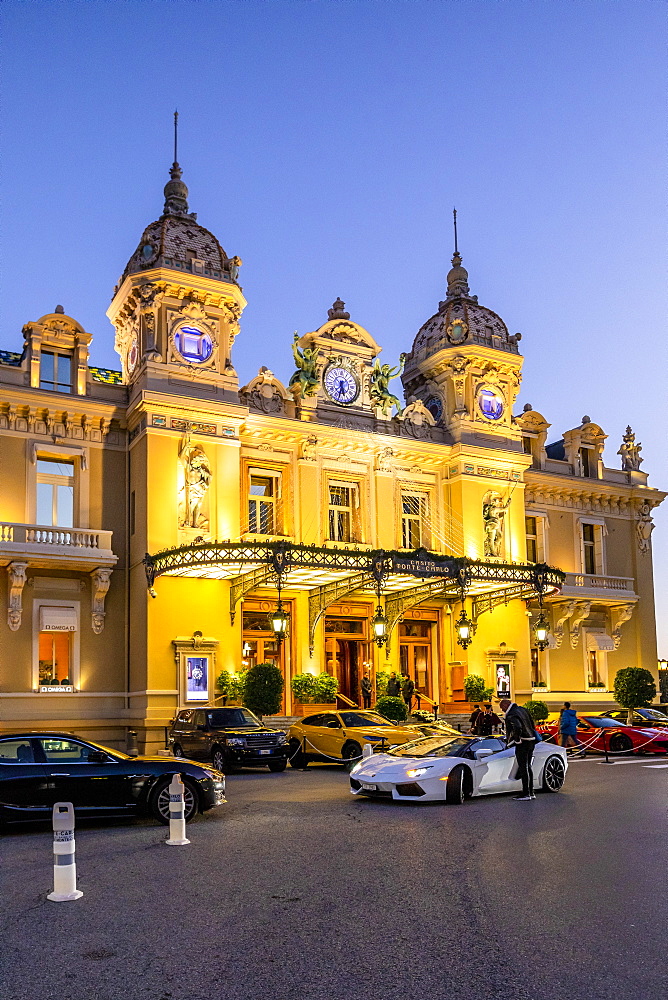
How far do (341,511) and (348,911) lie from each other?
85.2 ft

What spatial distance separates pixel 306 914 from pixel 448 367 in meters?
30.9

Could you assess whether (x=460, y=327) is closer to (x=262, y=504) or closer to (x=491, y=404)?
(x=491, y=404)

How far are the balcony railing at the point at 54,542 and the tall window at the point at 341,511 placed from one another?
25.9 ft

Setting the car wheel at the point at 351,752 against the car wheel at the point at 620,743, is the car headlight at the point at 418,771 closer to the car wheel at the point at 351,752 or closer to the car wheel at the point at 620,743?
the car wheel at the point at 351,752

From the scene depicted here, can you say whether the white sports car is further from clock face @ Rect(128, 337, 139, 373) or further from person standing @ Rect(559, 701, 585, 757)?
clock face @ Rect(128, 337, 139, 373)

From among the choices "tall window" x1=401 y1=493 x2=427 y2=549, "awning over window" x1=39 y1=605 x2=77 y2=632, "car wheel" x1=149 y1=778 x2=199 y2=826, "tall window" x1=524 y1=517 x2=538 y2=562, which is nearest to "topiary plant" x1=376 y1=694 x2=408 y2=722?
"tall window" x1=401 y1=493 x2=427 y2=549

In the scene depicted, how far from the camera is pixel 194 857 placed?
37.1 ft

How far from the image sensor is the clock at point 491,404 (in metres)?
37.6

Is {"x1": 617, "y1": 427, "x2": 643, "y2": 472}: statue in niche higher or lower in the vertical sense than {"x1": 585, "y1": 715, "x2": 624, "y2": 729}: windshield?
higher

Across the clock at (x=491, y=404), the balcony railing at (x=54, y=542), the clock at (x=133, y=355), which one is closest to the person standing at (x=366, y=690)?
the balcony railing at (x=54, y=542)

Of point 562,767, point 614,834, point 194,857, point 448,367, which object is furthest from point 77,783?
point 448,367

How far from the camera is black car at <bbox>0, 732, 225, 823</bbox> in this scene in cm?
1349

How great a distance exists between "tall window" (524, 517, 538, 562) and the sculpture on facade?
19.5 ft

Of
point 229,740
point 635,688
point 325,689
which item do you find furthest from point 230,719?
point 635,688
